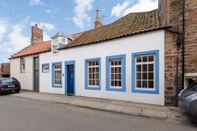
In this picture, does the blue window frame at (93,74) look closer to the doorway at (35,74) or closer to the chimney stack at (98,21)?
the doorway at (35,74)

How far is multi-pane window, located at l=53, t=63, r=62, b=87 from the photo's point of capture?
19688mm

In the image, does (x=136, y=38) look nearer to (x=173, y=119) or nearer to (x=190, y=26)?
(x=190, y=26)

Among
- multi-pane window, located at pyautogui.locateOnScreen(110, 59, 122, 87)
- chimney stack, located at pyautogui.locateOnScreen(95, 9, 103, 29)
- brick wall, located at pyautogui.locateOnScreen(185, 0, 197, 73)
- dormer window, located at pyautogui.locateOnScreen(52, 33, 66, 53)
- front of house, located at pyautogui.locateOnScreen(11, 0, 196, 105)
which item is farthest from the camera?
chimney stack, located at pyautogui.locateOnScreen(95, 9, 103, 29)

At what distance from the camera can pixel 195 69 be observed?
1162 centimetres

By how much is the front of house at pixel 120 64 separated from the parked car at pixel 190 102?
129 inches

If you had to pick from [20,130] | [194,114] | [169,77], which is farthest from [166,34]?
[20,130]

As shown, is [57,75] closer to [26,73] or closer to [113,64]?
[26,73]

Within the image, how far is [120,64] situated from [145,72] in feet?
6.15

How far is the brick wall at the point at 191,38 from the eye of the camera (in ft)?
38.4

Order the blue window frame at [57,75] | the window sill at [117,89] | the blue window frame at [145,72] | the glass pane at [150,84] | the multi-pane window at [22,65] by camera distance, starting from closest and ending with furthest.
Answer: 1. the blue window frame at [145,72]
2. the glass pane at [150,84]
3. the window sill at [117,89]
4. the blue window frame at [57,75]
5. the multi-pane window at [22,65]

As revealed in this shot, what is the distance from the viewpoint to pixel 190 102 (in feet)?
27.0

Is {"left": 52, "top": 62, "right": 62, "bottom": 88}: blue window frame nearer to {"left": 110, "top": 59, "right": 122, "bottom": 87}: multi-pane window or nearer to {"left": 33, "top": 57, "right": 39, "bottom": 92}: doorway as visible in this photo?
{"left": 33, "top": 57, "right": 39, "bottom": 92}: doorway

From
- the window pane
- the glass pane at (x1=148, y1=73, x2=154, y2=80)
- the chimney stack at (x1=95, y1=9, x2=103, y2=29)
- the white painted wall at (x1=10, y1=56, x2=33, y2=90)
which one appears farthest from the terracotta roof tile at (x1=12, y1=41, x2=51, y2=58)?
the glass pane at (x1=148, y1=73, x2=154, y2=80)

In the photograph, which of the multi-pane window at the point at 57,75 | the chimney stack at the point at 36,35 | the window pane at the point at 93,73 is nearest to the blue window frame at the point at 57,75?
the multi-pane window at the point at 57,75
